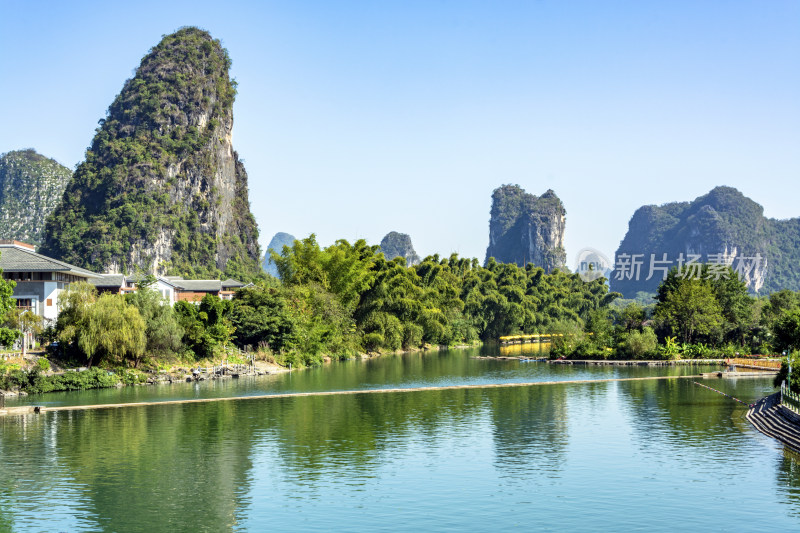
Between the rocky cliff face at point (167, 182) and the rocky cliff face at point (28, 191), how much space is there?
2765 cm

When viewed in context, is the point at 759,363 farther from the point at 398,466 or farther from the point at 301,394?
the point at 398,466

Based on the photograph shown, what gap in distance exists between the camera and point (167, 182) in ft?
492

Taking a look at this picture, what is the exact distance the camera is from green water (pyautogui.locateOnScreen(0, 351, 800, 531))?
20.8 m

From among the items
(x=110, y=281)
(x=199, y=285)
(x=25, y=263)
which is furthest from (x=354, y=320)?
(x=25, y=263)

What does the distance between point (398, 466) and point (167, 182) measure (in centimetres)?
13283

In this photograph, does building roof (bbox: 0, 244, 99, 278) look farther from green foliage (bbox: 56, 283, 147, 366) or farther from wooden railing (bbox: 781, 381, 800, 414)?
wooden railing (bbox: 781, 381, 800, 414)

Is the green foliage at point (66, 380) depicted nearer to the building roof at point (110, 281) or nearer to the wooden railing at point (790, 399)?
the building roof at point (110, 281)

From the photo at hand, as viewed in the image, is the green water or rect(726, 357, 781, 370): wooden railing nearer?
the green water

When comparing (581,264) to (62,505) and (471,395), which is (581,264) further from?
(62,505)

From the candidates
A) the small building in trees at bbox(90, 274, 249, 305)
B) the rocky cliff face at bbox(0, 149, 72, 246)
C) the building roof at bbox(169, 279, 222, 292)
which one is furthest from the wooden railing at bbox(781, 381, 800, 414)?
the rocky cliff face at bbox(0, 149, 72, 246)

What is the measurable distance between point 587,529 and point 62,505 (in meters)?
14.2

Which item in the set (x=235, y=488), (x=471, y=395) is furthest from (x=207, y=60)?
(x=235, y=488)

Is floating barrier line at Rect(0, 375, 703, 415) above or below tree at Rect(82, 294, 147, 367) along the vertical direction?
below

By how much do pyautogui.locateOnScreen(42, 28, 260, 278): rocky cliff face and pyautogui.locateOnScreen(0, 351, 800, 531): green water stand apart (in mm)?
100537
